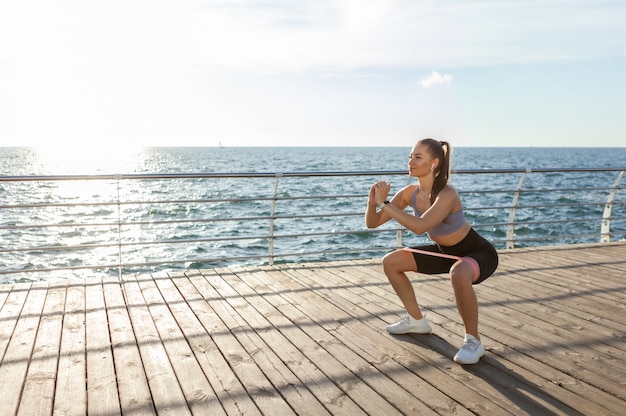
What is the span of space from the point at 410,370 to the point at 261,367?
31.2 inches

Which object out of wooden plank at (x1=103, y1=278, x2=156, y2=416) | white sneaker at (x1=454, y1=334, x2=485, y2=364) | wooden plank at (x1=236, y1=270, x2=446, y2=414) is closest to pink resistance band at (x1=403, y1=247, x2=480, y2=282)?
white sneaker at (x1=454, y1=334, x2=485, y2=364)

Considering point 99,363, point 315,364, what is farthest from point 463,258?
point 99,363

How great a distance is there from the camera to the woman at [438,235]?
3.33 meters

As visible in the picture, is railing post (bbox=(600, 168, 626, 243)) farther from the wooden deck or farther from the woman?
the woman

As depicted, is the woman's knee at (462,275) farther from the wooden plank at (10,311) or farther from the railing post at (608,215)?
the railing post at (608,215)

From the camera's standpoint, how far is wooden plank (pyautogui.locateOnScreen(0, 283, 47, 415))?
2907 millimetres

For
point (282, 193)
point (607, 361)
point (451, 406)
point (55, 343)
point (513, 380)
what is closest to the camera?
point (451, 406)

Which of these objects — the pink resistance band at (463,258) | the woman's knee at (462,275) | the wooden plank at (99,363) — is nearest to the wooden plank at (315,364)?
the woman's knee at (462,275)

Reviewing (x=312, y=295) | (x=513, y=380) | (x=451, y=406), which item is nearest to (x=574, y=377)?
(x=513, y=380)

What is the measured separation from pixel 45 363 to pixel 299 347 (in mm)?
1410

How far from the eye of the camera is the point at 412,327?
3775 millimetres

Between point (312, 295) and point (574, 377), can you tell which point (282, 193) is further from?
point (574, 377)

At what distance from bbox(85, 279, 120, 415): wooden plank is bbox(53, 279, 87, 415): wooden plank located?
0.10 ft

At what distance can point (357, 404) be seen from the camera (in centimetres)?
279
